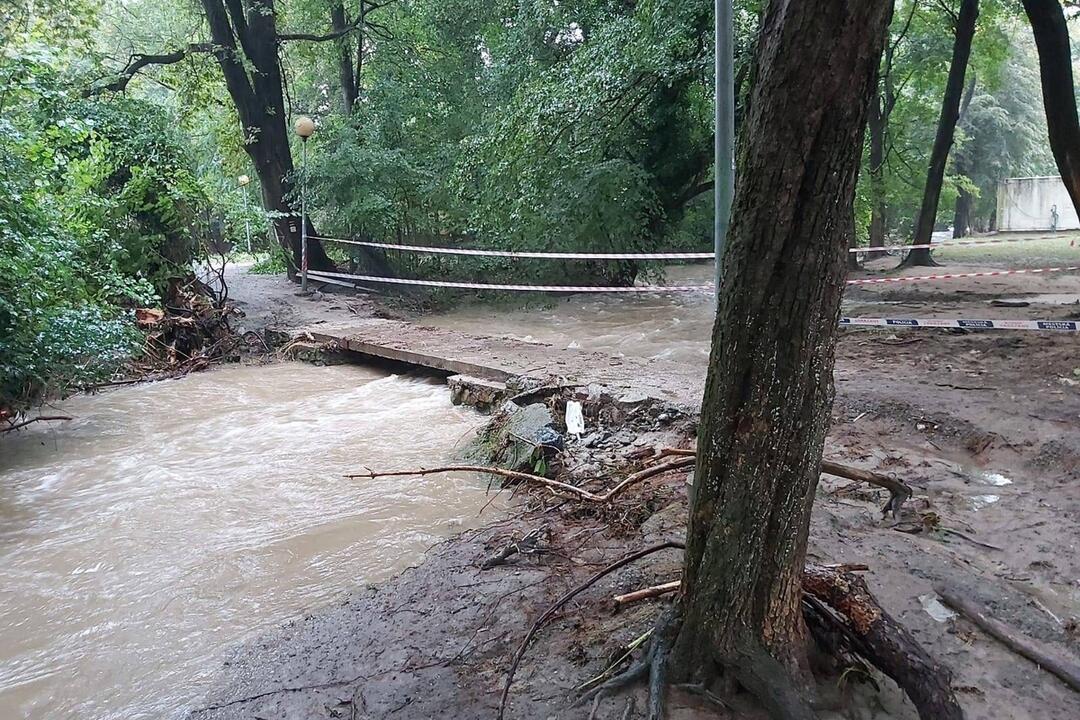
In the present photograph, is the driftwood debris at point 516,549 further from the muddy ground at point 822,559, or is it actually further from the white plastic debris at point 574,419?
the white plastic debris at point 574,419

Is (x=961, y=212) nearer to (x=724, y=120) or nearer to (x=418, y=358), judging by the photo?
(x=418, y=358)

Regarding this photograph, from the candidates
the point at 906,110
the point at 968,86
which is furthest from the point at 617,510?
the point at 968,86

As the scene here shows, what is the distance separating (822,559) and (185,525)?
160 inches

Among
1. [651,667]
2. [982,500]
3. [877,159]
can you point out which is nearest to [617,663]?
[651,667]

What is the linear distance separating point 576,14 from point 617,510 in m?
10.7

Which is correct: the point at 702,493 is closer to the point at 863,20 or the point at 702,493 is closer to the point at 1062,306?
the point at 863,20

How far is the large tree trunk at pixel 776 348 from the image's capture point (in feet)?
6.25

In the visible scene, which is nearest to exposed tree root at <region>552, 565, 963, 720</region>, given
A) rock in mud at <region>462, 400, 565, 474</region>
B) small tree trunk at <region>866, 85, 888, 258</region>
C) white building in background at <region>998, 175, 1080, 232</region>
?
rock in mud at <region>462, 400, 565, 474</region>

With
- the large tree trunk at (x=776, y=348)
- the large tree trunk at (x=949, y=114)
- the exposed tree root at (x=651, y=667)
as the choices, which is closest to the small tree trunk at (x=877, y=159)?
the large tree trunk at (x=949, y=114)

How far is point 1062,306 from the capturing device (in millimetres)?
8438

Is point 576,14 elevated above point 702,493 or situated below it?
above

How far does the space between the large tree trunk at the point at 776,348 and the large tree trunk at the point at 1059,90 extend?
303 inches

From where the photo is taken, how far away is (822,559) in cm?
317

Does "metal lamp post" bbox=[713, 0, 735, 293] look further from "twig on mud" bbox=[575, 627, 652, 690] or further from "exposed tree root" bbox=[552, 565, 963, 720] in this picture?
"twig on mud" bbox=[575, 627, 652, 690]
